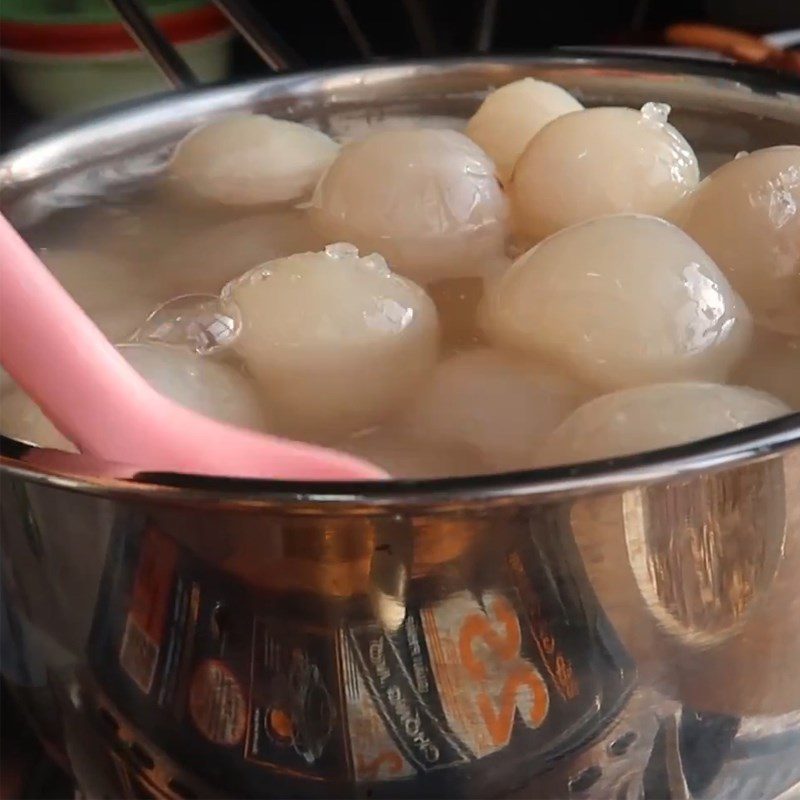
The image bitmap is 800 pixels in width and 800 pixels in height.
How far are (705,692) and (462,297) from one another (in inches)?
7.4

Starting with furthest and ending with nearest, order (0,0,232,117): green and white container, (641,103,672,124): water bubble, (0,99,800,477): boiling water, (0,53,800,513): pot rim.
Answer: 1. (0,0,232,117): green and white container
2. (641,103,672,124): water bubble
3. (0,99,800,477): boiling water
4. (0,53,800,513): pot rim

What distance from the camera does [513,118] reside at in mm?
549

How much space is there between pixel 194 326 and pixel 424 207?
11 centimetres

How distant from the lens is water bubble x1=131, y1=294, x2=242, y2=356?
43 cm

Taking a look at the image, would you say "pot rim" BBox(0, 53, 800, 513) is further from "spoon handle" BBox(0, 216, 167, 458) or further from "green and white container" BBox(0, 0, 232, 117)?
"green and white container" BBox(0, 0, 232, 117)

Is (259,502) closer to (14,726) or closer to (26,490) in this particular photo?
(26,490)

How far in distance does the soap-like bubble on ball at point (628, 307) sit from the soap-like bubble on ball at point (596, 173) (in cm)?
6

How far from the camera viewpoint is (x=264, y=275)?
430mm

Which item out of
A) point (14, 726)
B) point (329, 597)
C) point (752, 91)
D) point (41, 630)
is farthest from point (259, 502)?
point (752, 91)

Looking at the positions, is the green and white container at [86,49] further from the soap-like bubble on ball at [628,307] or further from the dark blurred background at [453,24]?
the soap-like bubble on ball at [628,307]

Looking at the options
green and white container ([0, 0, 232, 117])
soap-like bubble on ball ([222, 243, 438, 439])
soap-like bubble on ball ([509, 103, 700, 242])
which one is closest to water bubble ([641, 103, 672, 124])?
soap-like bubble on ball ([509, 103, 700, 242])

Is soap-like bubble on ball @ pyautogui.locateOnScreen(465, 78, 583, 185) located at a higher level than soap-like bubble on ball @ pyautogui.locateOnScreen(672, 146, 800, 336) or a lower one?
higher

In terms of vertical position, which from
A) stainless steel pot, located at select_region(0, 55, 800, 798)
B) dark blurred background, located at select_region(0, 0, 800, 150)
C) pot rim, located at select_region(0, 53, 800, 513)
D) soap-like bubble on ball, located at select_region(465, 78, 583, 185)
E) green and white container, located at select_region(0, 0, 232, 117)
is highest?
dark blurred background, located at select_region(0, 0, 800, 150)

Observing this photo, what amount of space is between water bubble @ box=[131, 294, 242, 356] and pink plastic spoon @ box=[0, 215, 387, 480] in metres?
0.08
